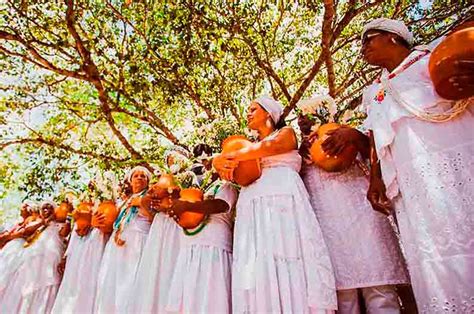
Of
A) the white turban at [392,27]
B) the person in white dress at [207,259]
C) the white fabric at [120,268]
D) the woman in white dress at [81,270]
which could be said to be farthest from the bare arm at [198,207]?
the white turban at [392,27]

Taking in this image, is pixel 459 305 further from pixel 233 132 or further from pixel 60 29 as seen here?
pixel 60 29

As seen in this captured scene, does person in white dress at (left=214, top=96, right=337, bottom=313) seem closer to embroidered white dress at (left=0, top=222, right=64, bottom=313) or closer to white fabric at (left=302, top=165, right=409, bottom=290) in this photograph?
white fabric at (left=302, top=165, right=409, bottom=290)

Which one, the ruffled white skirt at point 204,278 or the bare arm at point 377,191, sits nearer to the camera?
the bare arm at point 377,191

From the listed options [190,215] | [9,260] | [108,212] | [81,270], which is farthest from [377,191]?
[9,260]

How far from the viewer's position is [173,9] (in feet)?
24.2

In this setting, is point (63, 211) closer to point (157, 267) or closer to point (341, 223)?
point (157, 267)

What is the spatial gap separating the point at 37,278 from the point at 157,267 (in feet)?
6.87

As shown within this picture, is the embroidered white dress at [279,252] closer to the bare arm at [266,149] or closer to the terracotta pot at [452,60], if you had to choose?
the bare arm at [266,149]

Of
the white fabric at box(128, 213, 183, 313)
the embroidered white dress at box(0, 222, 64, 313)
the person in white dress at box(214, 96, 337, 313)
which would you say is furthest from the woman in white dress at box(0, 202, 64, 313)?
the person in white dress at box(214, 96, 337, 313)

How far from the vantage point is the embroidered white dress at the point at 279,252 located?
2.93 m

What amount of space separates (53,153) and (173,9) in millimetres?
4360

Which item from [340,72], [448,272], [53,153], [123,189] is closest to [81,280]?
[123,189]

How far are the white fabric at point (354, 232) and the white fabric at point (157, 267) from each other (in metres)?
1.48

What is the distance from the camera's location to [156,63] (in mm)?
8469
